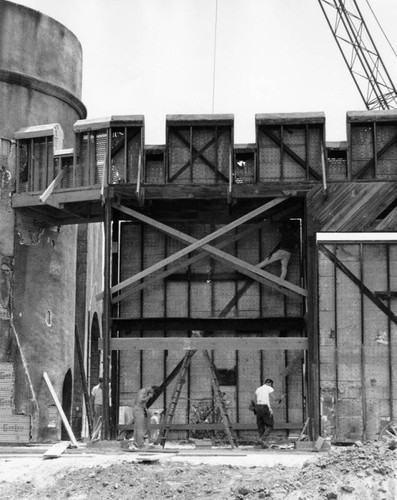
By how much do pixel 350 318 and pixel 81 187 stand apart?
7.30 metres

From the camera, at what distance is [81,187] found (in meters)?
28.7

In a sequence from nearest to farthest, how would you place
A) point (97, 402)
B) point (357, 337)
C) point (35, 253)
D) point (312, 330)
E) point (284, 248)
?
point (357, 337)
point (312, 330)
point (284, 248)
point (97, 402)
point (35, 253)

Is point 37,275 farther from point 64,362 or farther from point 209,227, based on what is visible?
point 209,227

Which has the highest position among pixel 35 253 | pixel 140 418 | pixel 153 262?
pixel 35 253

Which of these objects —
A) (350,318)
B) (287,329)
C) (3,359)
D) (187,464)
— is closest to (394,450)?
(187,464)

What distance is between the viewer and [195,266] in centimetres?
3019

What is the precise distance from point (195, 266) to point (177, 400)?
3.96m

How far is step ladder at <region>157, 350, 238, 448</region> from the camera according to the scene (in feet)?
89.3

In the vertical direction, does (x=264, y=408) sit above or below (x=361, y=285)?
below

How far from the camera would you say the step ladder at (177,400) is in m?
27.2

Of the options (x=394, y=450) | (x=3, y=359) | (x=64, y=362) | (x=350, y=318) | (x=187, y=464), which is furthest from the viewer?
(x=64, y=362)

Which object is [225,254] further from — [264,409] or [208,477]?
[208,477]

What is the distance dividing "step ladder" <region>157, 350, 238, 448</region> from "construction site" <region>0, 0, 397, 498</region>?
0.25 ft

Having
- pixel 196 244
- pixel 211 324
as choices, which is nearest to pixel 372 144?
pixel 196 244
